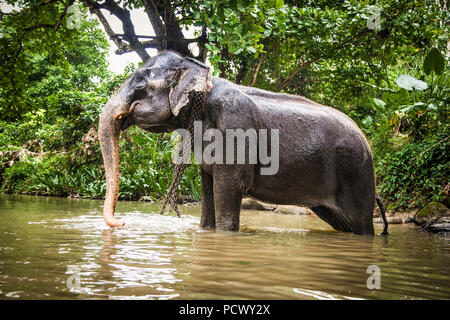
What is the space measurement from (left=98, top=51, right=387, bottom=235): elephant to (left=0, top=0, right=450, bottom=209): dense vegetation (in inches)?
24.0

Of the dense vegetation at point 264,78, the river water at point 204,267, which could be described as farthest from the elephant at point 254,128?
the river water at point 204,267

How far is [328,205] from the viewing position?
4.67m

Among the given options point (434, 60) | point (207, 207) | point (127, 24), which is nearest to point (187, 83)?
point (207, 207)

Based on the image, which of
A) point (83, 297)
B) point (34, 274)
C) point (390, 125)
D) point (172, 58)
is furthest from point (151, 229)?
point (390, 125)

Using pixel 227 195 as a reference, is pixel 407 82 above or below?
above

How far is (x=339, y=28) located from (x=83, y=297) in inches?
288

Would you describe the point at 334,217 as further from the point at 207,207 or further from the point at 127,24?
the point at 127,24

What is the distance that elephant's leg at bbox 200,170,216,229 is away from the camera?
15.2ft

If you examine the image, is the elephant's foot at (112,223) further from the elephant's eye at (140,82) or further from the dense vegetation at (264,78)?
the dense vegetation at (264,78)

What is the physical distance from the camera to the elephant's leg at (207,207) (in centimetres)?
464

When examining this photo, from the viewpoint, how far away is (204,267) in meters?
2.29

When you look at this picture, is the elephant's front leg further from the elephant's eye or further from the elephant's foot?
the elephant's eye

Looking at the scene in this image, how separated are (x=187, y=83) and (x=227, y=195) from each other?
114 cm
